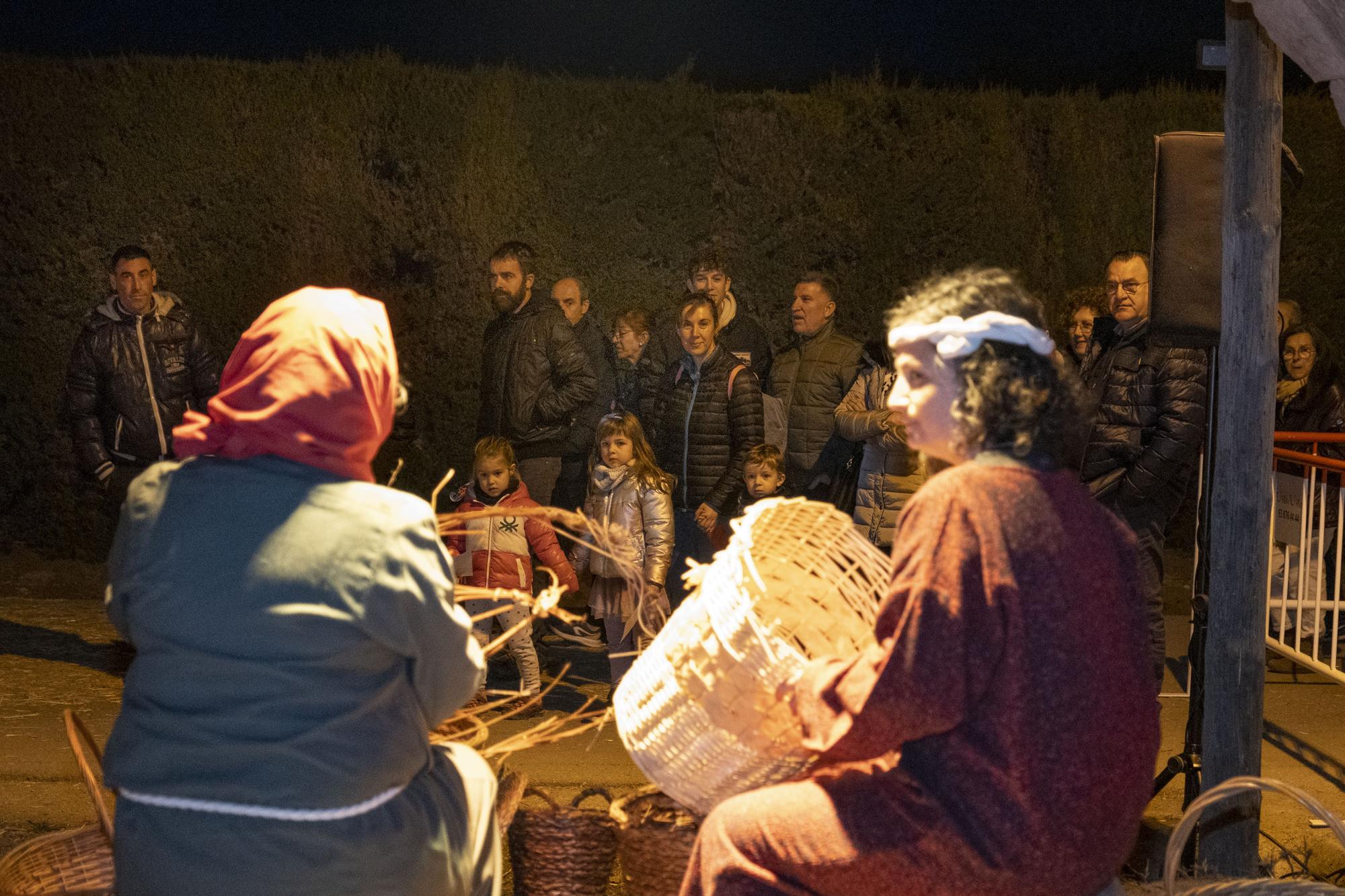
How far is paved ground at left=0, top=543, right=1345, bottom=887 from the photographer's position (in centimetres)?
481

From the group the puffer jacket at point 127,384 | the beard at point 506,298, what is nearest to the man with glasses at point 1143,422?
the beard at point 506,298

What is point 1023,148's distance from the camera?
995 centimetres

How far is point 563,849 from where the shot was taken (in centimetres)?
358

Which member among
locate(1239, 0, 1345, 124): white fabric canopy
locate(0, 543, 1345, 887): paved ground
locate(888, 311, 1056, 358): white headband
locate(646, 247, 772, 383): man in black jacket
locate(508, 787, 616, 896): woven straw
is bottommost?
locate(0, 543, 1345, 887): paved ground

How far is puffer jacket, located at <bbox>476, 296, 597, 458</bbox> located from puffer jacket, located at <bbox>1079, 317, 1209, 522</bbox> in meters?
2.55

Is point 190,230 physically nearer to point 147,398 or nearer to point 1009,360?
point 147,398

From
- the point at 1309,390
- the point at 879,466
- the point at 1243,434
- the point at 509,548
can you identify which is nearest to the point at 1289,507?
the point at 1309,390

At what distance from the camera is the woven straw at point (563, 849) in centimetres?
357

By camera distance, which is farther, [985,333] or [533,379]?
[533,379]

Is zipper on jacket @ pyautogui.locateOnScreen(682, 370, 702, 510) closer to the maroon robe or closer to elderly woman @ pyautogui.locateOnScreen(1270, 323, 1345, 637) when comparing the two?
elderly woman @ pyautogui.locateOnScreen(1270, 323, 1345, 637)

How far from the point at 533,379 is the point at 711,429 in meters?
1.09

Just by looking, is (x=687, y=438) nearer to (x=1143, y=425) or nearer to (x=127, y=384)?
(x=1143, y=425)

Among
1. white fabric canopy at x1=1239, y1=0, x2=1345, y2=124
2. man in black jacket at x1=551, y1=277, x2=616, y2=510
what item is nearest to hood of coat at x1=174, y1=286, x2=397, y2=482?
white fabric canopy at x1=1239, y1=0, x2=1345, y2=124

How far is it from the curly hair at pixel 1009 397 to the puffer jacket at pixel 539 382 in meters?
4.57
